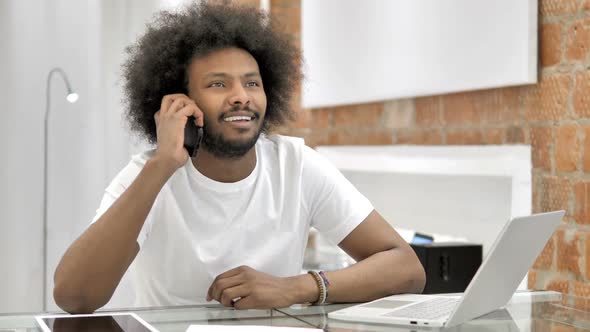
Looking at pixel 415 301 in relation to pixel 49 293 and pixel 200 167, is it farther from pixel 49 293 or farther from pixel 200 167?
pixel 49 293

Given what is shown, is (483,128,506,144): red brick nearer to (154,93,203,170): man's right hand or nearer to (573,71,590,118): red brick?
(573,71,590,118): red brick

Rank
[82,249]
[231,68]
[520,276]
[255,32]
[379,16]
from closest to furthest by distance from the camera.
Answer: [520,276], [82,249], [231,68], [255,32], [379,16]

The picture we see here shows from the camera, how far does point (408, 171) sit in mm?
3213

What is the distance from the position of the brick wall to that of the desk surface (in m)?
0.89

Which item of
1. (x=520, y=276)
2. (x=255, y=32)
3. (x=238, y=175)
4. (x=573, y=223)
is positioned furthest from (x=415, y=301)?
(x=573, y=223)

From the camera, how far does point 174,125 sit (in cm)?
176

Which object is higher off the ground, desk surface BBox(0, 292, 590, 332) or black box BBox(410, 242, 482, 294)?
desk surface BBox(0, 292, 590, 332)

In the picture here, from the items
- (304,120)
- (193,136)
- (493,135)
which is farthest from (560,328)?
(304,120)

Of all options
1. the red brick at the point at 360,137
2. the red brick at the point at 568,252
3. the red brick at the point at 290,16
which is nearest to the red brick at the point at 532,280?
the red brick at the point at 568,252

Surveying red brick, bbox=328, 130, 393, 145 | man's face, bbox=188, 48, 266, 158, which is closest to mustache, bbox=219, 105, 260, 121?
man's face, bbox=188, 48, 266, 158

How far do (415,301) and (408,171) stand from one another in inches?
67.0

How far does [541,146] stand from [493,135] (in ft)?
0.83

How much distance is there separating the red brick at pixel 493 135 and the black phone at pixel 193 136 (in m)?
1.31

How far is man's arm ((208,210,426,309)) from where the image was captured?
1538 millimetres
